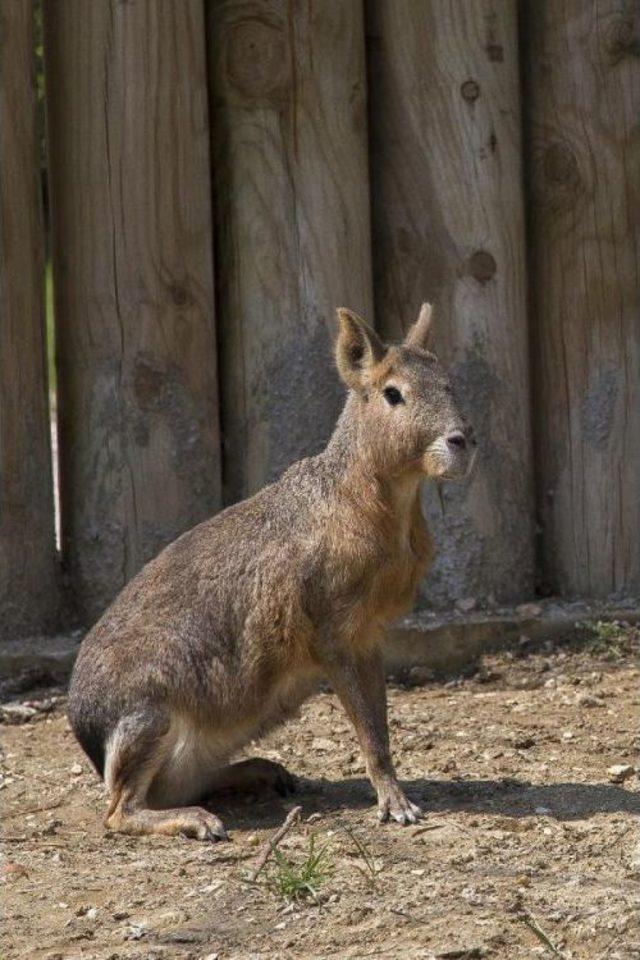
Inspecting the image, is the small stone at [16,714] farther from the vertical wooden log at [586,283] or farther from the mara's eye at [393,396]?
the vertical wooden log at [586,283]

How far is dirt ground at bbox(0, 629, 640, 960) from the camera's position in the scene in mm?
4410

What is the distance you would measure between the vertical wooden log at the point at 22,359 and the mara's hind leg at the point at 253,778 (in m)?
1.37

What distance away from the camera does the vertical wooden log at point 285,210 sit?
6766 millimetres

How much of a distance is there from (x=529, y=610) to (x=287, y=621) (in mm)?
1725

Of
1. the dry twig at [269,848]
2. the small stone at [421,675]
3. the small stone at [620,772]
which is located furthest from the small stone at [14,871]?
the small stone at [421,675]

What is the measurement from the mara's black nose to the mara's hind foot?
51.8 inches

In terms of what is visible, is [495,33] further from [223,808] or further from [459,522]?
[223,808]

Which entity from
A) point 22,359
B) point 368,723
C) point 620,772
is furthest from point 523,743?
point 22,359

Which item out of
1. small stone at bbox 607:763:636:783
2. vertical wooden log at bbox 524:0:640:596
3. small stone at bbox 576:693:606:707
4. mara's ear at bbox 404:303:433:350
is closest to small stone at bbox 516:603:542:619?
vertical wooden log at bbox 524:0:640:596

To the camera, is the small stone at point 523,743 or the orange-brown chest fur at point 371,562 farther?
the small stone at point 523,743

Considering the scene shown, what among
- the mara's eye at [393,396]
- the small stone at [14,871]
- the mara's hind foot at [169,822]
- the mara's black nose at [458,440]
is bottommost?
the small stone at [14,871]

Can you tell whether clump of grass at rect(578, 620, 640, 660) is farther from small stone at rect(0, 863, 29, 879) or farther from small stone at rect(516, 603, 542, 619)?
small stone at rect(0, 863, 29, 879)

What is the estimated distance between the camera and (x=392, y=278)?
702 centimetres

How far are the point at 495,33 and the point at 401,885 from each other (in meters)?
3.52
